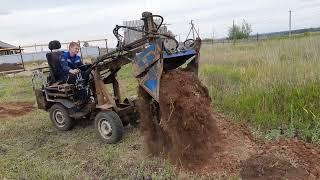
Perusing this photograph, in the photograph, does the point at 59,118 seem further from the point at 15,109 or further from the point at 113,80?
the point at 15,109

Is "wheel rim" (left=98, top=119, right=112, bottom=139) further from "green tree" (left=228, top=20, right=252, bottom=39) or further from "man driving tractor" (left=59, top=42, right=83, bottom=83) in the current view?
"green tree" (left=228, top=20, right=252, bottom=39)

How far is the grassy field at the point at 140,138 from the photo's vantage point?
6074 millimetres

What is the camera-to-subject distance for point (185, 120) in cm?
571

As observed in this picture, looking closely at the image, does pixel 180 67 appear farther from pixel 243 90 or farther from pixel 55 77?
pixel 55 77

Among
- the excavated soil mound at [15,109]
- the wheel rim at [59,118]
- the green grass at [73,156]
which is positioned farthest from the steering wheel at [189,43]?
the excavated soil mound at [15,109]

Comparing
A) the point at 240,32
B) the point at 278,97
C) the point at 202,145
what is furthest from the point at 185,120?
the point at 240,32

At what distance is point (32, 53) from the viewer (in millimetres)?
33844

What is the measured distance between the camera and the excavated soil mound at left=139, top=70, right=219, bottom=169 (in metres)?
5.73

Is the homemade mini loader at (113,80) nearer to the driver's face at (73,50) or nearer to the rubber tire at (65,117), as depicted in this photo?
the rubber tire at (65,117)

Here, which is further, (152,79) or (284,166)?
(152,79)

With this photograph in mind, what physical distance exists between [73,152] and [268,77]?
3949 mm

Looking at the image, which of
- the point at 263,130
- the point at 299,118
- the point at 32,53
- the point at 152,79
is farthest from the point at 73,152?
the point at 32,53

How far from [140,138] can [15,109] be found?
6.12m

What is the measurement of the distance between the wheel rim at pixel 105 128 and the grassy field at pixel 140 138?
205 mm
